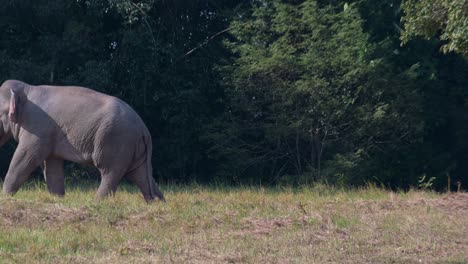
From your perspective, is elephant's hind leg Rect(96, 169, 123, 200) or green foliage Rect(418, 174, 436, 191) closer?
elephant's hind leg Rect(96, 169, 123, 200)

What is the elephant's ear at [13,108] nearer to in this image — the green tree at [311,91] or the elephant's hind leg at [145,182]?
the elephant's hind leg at [145,182]

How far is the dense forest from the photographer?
2359 cm

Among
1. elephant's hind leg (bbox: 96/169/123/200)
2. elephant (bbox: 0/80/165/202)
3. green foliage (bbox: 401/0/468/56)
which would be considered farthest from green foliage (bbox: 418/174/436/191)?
elephant's hind leg (bbox: 96/169/123/200)

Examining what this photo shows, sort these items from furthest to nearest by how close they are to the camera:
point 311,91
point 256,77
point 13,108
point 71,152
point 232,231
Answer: point 256,77, point 311,91, point 71,152, point 13,108, point 232,231

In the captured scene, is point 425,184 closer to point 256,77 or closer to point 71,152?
point 256,77

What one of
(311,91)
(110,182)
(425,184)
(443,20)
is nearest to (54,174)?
(110,182)

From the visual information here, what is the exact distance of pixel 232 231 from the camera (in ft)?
39.5

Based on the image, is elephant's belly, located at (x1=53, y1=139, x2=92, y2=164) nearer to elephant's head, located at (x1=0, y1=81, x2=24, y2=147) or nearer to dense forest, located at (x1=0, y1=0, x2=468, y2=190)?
elephant's head, located at (x1=0, y1=81, x2=24, y2=147)

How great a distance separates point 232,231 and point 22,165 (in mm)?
5287

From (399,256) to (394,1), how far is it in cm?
1608

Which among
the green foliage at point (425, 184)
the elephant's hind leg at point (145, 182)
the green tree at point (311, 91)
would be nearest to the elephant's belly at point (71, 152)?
the elephant's hind leg at point (145, 182)

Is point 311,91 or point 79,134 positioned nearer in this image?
point 79,134

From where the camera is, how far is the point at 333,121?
939 inches

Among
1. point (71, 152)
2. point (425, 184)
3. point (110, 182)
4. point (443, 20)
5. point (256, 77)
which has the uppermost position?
point (443, 20)
